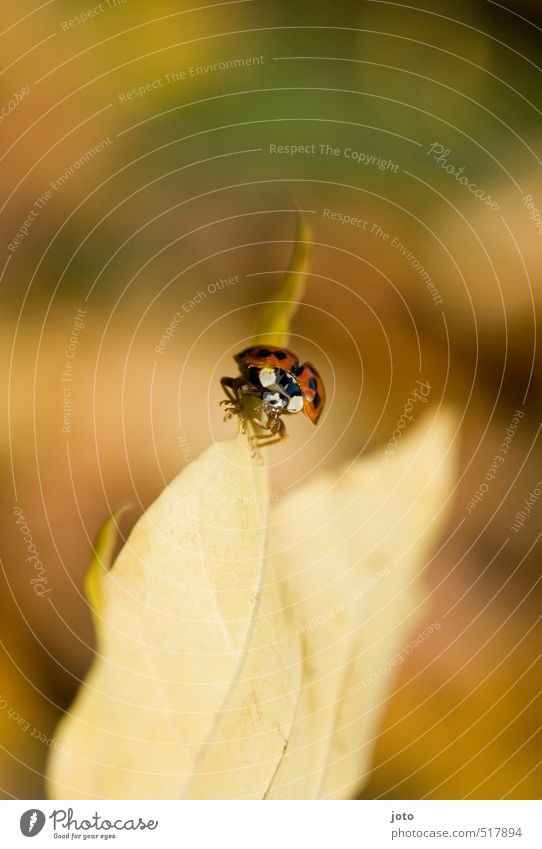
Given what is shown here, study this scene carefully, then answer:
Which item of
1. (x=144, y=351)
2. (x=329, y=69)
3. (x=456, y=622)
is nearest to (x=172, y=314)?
(x=144, y=351)

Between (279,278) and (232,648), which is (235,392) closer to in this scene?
(279,278)

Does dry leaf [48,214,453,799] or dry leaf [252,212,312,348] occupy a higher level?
dry leaf [252,212,312,348]

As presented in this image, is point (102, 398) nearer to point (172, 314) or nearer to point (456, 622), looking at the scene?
point (172, 314)

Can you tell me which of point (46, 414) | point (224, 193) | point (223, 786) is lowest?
point (223, 786)
